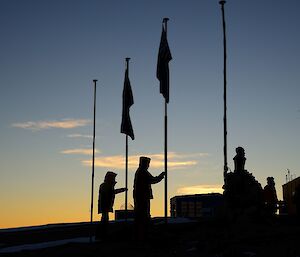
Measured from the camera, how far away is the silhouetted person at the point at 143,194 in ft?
65.1

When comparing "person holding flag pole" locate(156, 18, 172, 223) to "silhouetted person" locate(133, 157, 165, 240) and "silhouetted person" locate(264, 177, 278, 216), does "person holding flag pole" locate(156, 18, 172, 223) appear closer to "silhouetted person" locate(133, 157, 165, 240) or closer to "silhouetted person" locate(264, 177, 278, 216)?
"silhouetted person" locate(133, 157, 165, 240)

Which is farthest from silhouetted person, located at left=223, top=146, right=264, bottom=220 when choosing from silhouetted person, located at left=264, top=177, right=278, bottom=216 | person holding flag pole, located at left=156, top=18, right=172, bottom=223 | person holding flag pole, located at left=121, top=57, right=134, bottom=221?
silhouetted person, located at left=264, top=177, right=278, bottom=216

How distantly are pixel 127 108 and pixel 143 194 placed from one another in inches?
302

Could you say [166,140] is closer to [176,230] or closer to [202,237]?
[176,230]

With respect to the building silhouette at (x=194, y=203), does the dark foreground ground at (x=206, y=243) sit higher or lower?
lower

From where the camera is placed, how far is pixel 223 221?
2097 cm

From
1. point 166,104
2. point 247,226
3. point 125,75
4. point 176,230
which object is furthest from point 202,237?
point 125,75

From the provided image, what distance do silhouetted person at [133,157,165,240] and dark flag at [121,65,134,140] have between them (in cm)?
679

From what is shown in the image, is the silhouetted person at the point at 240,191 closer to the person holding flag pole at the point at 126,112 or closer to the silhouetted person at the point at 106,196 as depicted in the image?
the silhouetted person at the point at 106,196

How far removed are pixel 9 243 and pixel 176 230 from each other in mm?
7456

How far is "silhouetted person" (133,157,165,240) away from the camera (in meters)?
19.8

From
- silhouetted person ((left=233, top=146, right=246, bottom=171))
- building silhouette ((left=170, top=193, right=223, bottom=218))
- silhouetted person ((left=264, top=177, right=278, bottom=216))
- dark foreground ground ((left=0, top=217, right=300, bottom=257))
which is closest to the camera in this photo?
dark foreground ground ((left=0, top=217, right=300, bottom=257))

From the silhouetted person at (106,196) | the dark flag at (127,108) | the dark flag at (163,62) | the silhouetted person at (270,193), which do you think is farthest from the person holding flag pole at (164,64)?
the silhouetted person at (270,193)

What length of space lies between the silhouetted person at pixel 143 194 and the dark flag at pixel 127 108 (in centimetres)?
679
